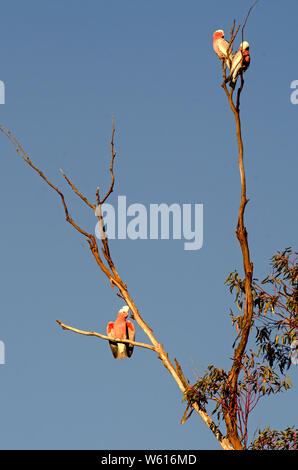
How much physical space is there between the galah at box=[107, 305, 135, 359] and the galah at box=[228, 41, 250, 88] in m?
3.21

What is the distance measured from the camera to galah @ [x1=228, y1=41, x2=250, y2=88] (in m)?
14.7

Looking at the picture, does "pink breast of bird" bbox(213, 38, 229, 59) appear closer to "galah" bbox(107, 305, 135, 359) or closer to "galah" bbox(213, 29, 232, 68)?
"galah" bbox(213, 29, 232, 68)

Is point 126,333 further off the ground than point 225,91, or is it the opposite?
point 225,91

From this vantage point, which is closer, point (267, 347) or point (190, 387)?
point (190, 387)

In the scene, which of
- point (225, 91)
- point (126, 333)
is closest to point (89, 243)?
point (126, 333)

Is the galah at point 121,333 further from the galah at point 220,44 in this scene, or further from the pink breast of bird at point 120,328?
the galah at point 220,44

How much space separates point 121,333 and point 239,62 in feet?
12.1

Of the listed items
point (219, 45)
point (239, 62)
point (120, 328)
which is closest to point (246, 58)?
point (239, 62)
